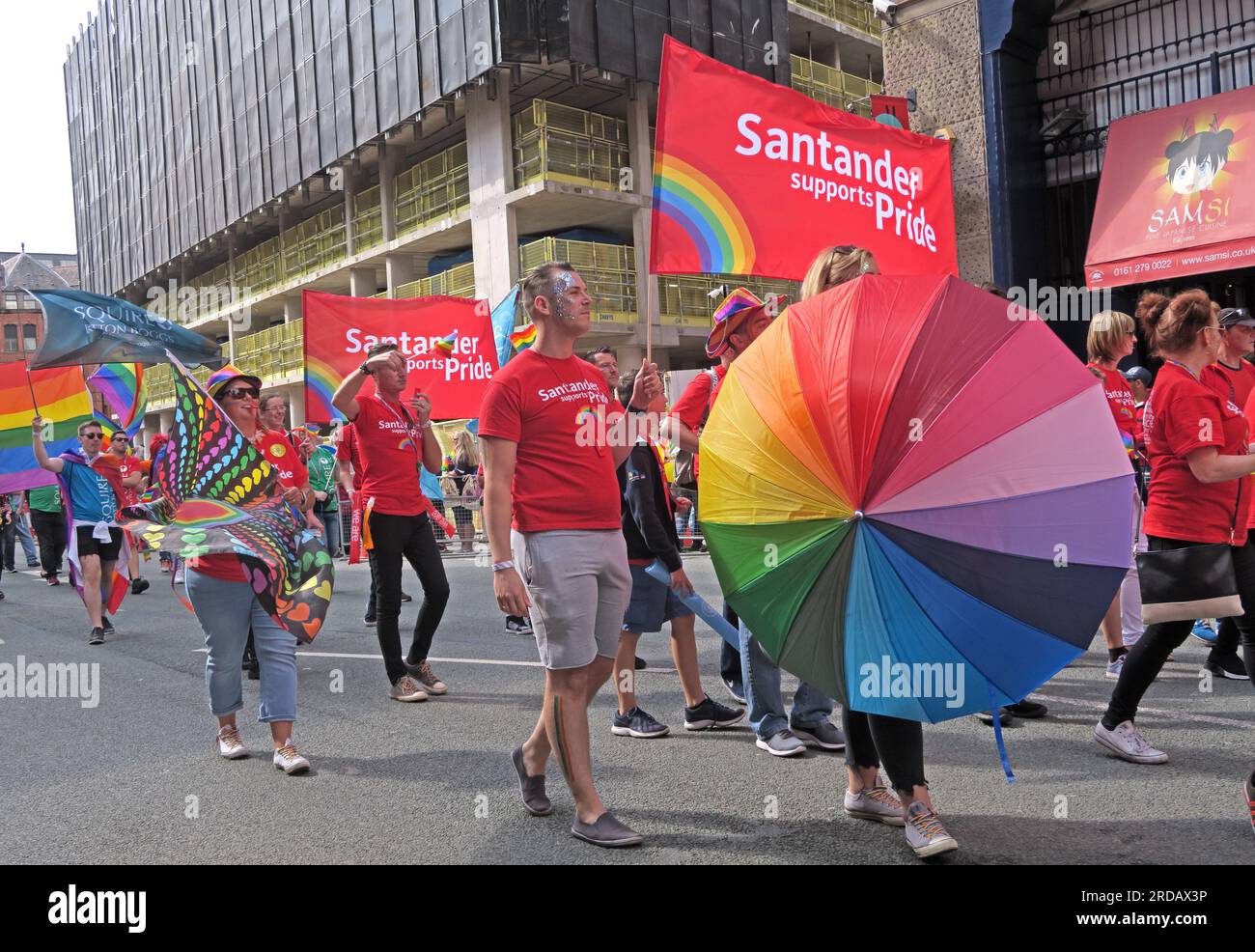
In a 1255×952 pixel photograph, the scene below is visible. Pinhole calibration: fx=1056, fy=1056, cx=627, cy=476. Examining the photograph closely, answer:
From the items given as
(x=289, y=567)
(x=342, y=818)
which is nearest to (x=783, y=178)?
(x=289, y=567)

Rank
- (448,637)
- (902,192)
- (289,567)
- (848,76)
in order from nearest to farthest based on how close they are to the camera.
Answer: (289,567) → (902,192) → (448,637) → (848,76)

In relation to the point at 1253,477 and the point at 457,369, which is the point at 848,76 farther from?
the point at 1253,477

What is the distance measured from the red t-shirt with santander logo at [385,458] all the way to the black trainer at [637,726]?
80.5 inches

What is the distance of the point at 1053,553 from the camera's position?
3.01 meters

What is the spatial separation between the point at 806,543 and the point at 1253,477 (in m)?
2.79

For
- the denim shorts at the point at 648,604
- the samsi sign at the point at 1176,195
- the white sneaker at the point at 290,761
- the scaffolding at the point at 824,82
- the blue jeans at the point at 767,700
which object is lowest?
the white sneaker at the point at 290,761

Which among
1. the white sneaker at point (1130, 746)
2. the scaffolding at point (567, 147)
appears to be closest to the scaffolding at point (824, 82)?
the scaffolding at point (567, 147)

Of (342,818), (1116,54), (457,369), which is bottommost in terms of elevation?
(342,818)

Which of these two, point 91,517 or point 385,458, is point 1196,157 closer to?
point 385,458

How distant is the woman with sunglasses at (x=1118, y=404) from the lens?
19.5ft

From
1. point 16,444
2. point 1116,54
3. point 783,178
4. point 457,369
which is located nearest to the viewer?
point 783,178

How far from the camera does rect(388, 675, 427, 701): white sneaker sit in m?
6.30

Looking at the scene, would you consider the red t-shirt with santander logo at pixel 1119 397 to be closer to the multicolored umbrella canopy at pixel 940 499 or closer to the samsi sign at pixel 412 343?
the multicolored umbrella canopy at pixel 940 499

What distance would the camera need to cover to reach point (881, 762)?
3707mm
